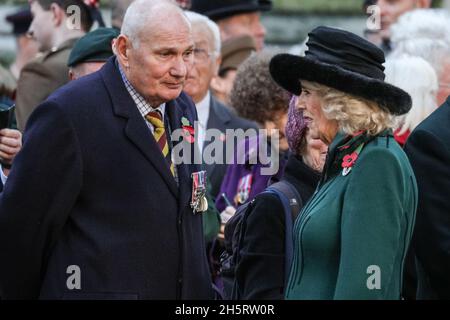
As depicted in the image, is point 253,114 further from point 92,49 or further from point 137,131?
point 137,131

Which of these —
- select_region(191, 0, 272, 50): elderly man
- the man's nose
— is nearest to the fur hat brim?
the man's nose

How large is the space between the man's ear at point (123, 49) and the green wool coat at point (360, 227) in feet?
3.80

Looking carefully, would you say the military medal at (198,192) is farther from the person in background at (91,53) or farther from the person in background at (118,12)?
the person in background at (118,12)

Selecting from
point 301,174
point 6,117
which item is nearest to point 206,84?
point 6,117

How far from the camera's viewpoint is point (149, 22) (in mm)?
5594

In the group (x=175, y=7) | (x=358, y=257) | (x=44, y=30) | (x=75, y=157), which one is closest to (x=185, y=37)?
(x=175, y=7)

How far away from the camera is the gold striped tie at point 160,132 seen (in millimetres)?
5613

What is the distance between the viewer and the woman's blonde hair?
490cm

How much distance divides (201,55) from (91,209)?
9.18 ft

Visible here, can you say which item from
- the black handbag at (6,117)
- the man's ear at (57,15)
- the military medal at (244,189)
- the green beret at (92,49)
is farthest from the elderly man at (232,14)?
the black handbag at (6,117)

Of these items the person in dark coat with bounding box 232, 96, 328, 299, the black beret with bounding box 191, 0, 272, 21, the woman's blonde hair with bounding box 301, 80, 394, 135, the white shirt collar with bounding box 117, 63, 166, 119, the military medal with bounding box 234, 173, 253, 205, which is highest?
the woman's blonde hair with bounding box 301, 80, 394, 135

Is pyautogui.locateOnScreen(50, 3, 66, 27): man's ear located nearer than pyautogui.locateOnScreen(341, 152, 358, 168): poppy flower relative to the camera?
No

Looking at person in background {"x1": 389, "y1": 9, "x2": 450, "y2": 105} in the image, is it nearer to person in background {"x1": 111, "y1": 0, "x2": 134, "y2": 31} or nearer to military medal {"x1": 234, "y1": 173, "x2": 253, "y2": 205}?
military medal {"x1": 234, "y1": 173, "x2": 253, "y2": 205}
